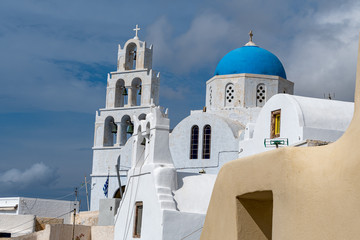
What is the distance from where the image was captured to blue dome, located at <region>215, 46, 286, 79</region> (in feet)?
79.5

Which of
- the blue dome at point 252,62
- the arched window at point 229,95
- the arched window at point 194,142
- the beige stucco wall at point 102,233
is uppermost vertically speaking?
the blue dome at point 252,62

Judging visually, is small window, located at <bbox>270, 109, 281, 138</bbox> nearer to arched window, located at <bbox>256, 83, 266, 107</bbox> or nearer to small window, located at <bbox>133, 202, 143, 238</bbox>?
small window, located at <bbox>133, 202, 143, 238</bbox>

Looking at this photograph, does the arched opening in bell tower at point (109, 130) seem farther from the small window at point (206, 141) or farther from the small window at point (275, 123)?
the small window at point (275, 123)

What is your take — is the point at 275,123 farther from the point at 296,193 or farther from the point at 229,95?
the point at 296,193

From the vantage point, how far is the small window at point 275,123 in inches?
583

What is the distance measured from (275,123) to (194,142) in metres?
8.04

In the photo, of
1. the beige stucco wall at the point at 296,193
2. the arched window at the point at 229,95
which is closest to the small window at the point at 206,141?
the arched window at the point at 229,95

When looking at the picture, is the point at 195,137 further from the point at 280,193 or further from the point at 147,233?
the point at 280,193

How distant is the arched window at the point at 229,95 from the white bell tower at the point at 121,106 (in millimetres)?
3789

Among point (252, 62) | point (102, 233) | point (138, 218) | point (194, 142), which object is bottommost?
point (102, 233)

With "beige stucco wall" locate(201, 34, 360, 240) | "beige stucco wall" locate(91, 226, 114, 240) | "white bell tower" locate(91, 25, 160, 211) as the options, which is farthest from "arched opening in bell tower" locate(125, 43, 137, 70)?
"beige stucco wall" locate(201, 34, 360, 240)

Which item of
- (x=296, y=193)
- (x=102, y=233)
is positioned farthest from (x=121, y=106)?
(x=296, y=193)

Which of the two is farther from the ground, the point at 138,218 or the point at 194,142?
the point at 194,142

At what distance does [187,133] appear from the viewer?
74.6ft
